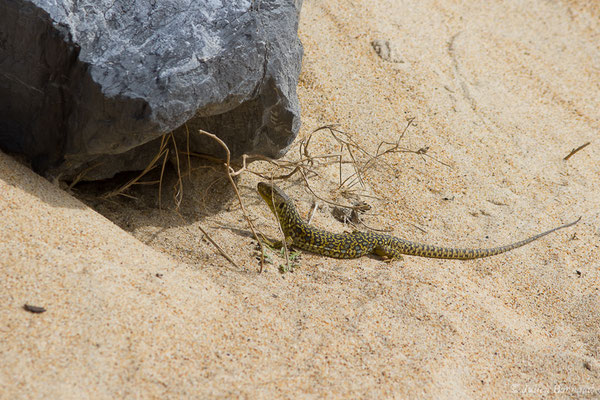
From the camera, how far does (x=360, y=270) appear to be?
5.06m

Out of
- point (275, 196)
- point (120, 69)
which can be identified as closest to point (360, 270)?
point (275, 196)

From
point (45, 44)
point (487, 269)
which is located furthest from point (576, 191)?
point (45, 44)

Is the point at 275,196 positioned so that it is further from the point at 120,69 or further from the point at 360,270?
the point at 120,69

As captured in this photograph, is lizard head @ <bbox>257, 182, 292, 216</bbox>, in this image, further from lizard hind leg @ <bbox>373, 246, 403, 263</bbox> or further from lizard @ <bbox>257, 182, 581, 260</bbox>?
lizard hind leg @ <bbox>373, 246, 403, 263</bbox>

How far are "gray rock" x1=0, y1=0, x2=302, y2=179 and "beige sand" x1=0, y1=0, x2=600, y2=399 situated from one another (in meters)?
0.44

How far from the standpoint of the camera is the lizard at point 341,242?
5203mm

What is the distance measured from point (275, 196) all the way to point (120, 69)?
2038 mm

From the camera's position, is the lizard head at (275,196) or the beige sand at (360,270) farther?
the lizard head at (275,196)

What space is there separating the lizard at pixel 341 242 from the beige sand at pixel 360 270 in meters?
0.12

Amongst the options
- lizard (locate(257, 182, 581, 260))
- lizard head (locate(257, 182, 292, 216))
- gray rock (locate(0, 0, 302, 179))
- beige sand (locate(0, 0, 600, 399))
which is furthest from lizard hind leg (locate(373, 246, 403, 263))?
gray rock (locate(0, 0, 302, 179))

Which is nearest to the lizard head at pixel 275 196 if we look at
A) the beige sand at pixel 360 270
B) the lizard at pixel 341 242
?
the lizard at pixel 341 242

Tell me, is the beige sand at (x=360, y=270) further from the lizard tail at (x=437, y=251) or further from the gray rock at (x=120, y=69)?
the gray rock at (x=120, y=69)

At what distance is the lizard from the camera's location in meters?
5.20

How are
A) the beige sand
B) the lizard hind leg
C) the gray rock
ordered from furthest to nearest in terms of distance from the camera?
the lizard hind leg < the gray rock < the beige sand
